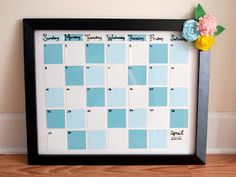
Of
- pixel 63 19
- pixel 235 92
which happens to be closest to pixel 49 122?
pixel 63 19

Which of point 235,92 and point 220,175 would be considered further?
point 235,92

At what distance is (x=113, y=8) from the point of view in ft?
3.49

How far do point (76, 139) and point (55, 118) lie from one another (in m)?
0.10

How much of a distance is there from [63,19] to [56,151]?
1.44 feet

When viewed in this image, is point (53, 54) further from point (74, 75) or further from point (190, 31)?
point (190, 31)

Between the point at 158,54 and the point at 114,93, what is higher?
the point at 158,54

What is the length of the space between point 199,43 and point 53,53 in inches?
18.6

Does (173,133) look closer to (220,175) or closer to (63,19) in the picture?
(220,175)

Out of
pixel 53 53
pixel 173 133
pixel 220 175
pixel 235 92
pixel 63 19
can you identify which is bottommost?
pixel 220 175

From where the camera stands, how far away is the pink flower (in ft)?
3.33

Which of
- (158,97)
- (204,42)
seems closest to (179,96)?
(158,97)

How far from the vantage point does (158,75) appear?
1066 mm

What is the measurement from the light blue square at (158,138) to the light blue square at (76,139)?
0.23 metres

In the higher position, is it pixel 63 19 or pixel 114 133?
pixel 63 19
